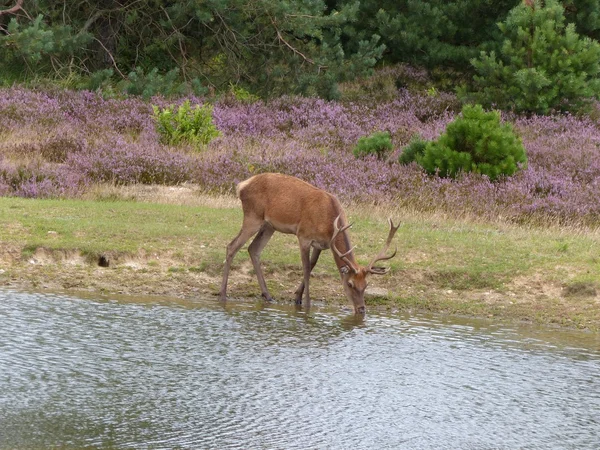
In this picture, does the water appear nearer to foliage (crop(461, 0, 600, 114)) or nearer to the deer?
the deer

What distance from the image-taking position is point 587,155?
70.3ft

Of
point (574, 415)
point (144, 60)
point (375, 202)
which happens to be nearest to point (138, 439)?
point (574, 415)

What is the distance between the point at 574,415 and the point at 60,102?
1830 centimetres

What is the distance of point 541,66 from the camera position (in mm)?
24016

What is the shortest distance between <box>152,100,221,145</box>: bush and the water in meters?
10.3

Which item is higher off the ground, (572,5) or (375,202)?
(572,5)

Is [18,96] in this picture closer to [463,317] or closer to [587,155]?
[587,155]

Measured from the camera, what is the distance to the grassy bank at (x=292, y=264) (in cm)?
1183

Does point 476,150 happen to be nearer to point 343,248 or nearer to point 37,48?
point 343,248

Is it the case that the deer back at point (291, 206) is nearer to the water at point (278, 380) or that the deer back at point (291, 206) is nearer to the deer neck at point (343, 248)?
the deer neck at point (343, 248)

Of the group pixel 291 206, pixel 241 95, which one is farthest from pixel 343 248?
pixel 241 95

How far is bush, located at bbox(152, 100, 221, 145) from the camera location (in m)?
21.1

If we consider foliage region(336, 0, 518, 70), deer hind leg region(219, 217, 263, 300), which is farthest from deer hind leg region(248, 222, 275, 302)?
foliage region(336, 0, 518, 70)

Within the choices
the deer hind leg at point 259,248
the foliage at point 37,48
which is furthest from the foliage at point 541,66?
the deer hind leg at point 259,248
